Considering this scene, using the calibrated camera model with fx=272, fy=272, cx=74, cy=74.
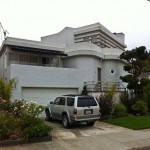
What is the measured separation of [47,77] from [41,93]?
1.27 meters

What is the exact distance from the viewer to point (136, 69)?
23.3m

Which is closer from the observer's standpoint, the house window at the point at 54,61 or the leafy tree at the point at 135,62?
the leafy tree at the point at 135,62

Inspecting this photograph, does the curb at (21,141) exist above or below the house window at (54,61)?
below

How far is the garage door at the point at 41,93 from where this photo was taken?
19.5 metres

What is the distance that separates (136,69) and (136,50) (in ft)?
5.45

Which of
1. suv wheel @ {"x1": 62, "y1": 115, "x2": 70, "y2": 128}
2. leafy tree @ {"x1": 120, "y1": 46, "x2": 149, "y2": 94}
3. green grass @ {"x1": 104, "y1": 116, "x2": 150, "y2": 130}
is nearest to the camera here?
suv wheel @ {"x1": 62, "y1": 115, "x2": 70, "y2": 128}

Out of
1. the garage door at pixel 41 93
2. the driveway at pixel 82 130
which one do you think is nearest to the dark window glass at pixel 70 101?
the driveway at pixel 82 130

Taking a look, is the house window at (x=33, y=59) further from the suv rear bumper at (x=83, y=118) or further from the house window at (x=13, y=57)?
the suv rear bumper at (x=83, y=118)

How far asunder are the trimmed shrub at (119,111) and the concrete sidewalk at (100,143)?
18.5 feet

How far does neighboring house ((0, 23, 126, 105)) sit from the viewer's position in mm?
19500

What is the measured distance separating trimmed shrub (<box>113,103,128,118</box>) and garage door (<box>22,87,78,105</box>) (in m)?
4.19

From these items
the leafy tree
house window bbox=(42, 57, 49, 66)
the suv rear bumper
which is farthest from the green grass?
house window bbox=(42, 57, 49, 66)

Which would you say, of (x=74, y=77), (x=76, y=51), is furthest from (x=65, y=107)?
(x=76, y=51)

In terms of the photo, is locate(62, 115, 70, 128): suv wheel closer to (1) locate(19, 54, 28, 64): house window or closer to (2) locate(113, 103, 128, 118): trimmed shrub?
(2) locate(113, 103, 128, 118): trimmed shrub
